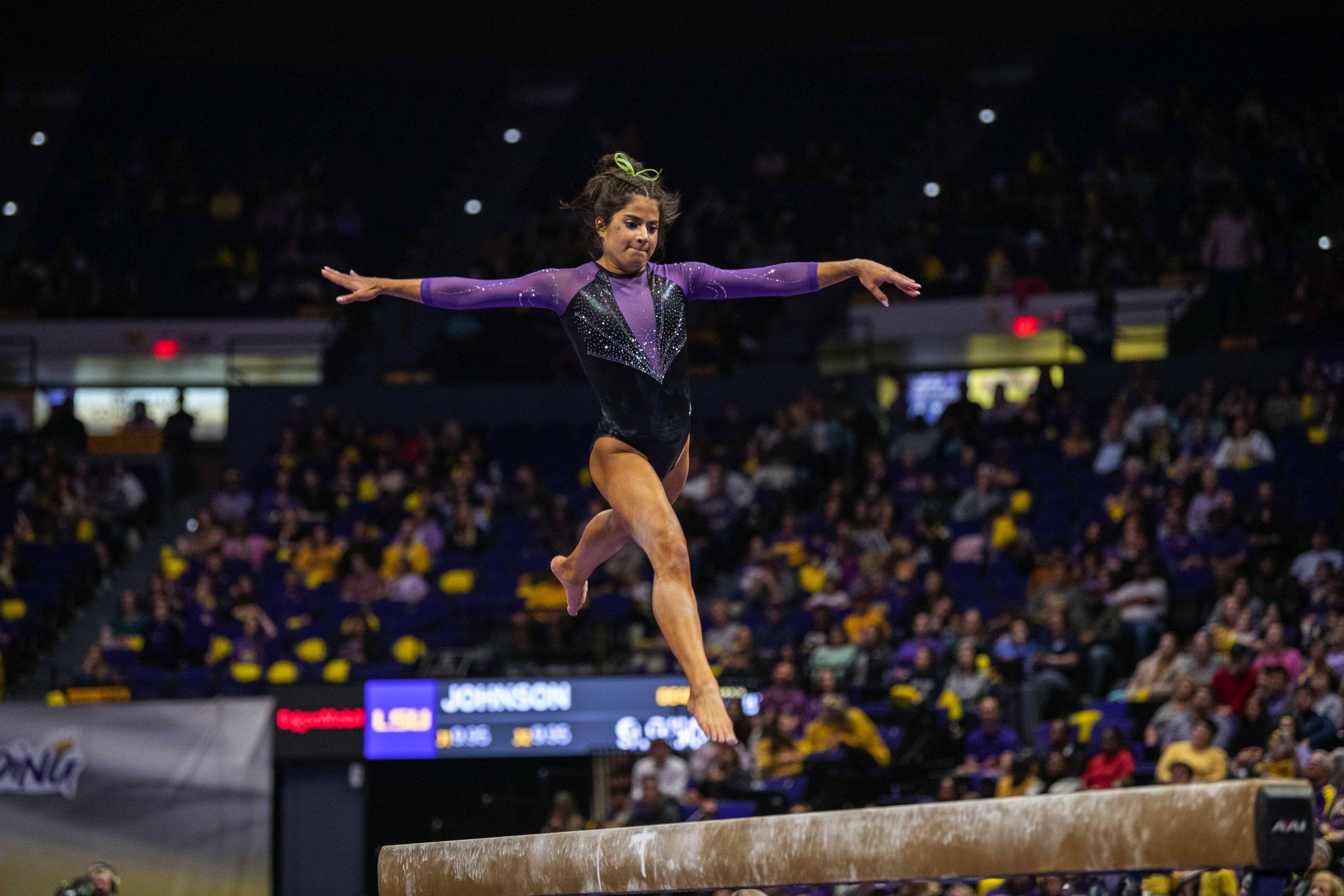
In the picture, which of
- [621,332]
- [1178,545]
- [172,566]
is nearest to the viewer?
[621,332]

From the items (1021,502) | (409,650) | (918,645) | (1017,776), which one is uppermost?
(1021,502)

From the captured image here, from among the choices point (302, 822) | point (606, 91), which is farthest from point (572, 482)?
point (606, 91)

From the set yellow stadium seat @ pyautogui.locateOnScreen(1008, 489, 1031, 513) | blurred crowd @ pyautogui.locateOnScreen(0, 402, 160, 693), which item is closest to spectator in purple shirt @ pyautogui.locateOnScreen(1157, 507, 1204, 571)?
yellow stadium seat @ pyautogui.locateOnScreen(1008, 489, 1031, 513)

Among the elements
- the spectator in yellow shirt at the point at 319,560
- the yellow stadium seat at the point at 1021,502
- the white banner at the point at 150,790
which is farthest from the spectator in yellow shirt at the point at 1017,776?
the spectator in yellow shirt at the point at 319,560

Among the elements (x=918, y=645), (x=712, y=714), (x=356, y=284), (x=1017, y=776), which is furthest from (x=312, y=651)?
(x=712, y=714)

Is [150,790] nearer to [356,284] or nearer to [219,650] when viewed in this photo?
[219,650]

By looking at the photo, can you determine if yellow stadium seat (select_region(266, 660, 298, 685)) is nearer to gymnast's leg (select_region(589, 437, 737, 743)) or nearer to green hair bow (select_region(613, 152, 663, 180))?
gymnast's leg (select_region(589, 437, 737, 743))

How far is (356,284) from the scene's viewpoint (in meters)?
5.34

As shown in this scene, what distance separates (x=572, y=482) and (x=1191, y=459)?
21.1 feet

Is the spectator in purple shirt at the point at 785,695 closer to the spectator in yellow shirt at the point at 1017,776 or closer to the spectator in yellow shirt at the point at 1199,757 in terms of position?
the spectator in yellow shirt at the point at 1017,776

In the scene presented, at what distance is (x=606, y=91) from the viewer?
77.9 ft

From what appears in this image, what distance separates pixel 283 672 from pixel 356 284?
9.35 metres

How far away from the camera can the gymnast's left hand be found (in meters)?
5.27

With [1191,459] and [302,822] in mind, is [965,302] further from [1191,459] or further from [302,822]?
[302,822]
